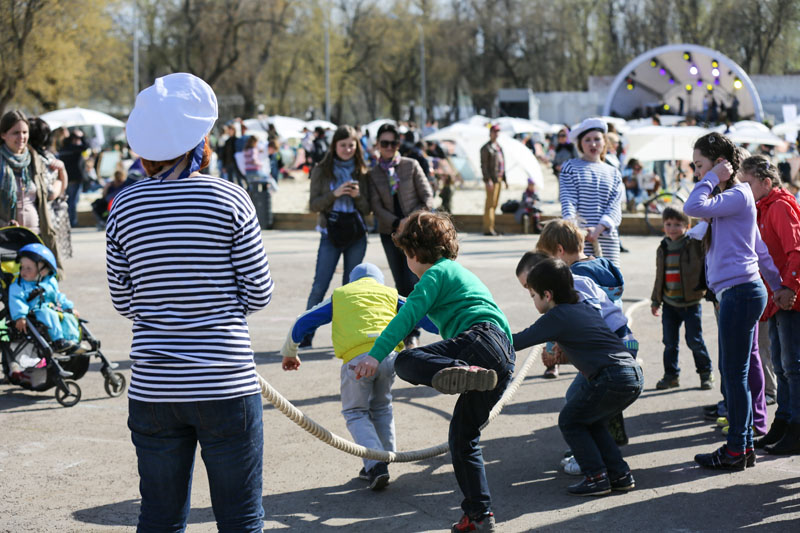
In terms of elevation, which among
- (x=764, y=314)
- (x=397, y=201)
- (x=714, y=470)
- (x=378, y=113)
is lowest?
(x=714, y=470)

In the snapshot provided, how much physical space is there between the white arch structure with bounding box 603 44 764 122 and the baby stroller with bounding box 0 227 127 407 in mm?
38098

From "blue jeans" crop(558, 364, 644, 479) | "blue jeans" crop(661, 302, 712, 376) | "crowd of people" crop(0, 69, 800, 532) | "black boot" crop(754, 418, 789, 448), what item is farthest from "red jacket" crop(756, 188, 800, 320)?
"blue jeans" crop(661, 302, 712, 376)

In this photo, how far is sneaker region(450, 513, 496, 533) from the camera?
4520 millimetres

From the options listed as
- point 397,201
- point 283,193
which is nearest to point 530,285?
point 397,201

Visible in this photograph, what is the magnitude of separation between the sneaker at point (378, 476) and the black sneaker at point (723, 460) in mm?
1756

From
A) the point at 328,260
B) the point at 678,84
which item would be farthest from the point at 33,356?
the point at 678,84

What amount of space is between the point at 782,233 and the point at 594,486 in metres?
1.84

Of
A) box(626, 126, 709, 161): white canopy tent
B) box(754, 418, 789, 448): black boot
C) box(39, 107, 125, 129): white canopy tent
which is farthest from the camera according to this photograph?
box(39, 107, 125, 129): white canopy tent

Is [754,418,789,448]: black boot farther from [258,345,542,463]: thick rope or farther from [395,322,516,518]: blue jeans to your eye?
[395,322,516,518]: blue jeans

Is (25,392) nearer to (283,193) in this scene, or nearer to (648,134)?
(648,134)

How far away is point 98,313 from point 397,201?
153 inches

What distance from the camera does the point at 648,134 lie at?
72.4ft

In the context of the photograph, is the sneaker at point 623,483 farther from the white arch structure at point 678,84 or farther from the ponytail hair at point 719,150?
the white arch structure at point 678,84

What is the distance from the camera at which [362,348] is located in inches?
206
